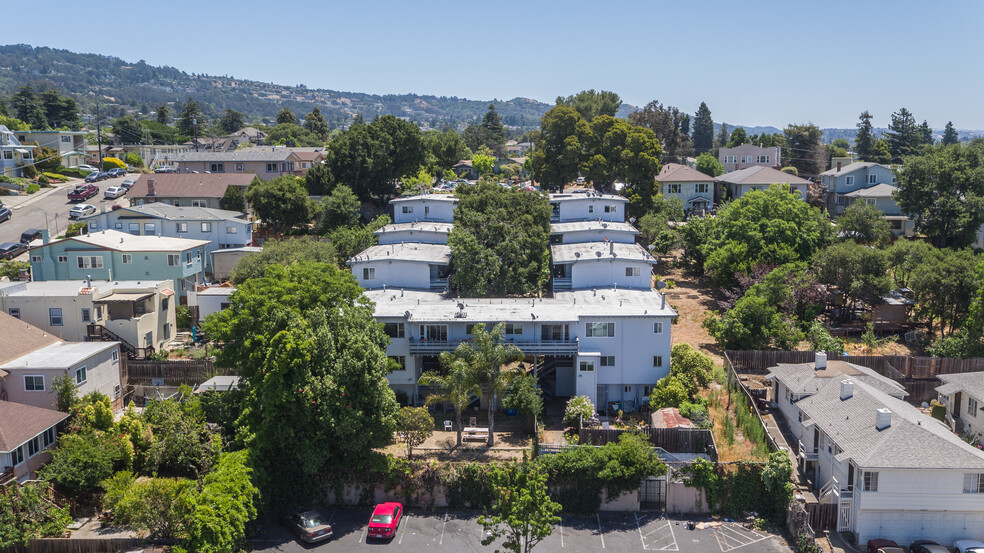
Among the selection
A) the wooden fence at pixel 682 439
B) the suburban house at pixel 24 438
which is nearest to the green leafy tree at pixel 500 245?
the wooden fence at pixel 682 439

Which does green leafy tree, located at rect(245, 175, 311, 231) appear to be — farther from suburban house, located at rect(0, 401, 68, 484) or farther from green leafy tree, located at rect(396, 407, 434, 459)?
green leafy tree, located at rect(396, 407, 434, 459)

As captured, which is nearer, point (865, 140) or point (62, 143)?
point (62, 143)

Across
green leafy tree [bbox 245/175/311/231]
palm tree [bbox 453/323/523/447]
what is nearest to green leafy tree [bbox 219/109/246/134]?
green leafy tree [bbox 245/175/311/231]

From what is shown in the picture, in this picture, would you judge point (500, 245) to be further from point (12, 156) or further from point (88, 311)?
point (12, 156)

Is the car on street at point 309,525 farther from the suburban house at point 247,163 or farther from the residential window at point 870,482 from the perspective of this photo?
the suburban house at point 247,163

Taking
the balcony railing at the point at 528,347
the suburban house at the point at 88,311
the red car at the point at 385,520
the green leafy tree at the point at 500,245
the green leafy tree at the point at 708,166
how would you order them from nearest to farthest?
the red car at the point at 385,520, the balcony railing at the point at 528,347, the suburban house at the point at 88,311, the green leafy tree at the point at 500,245, the green leafy tree at the point at 708,166

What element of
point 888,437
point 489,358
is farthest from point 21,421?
point 888,437
